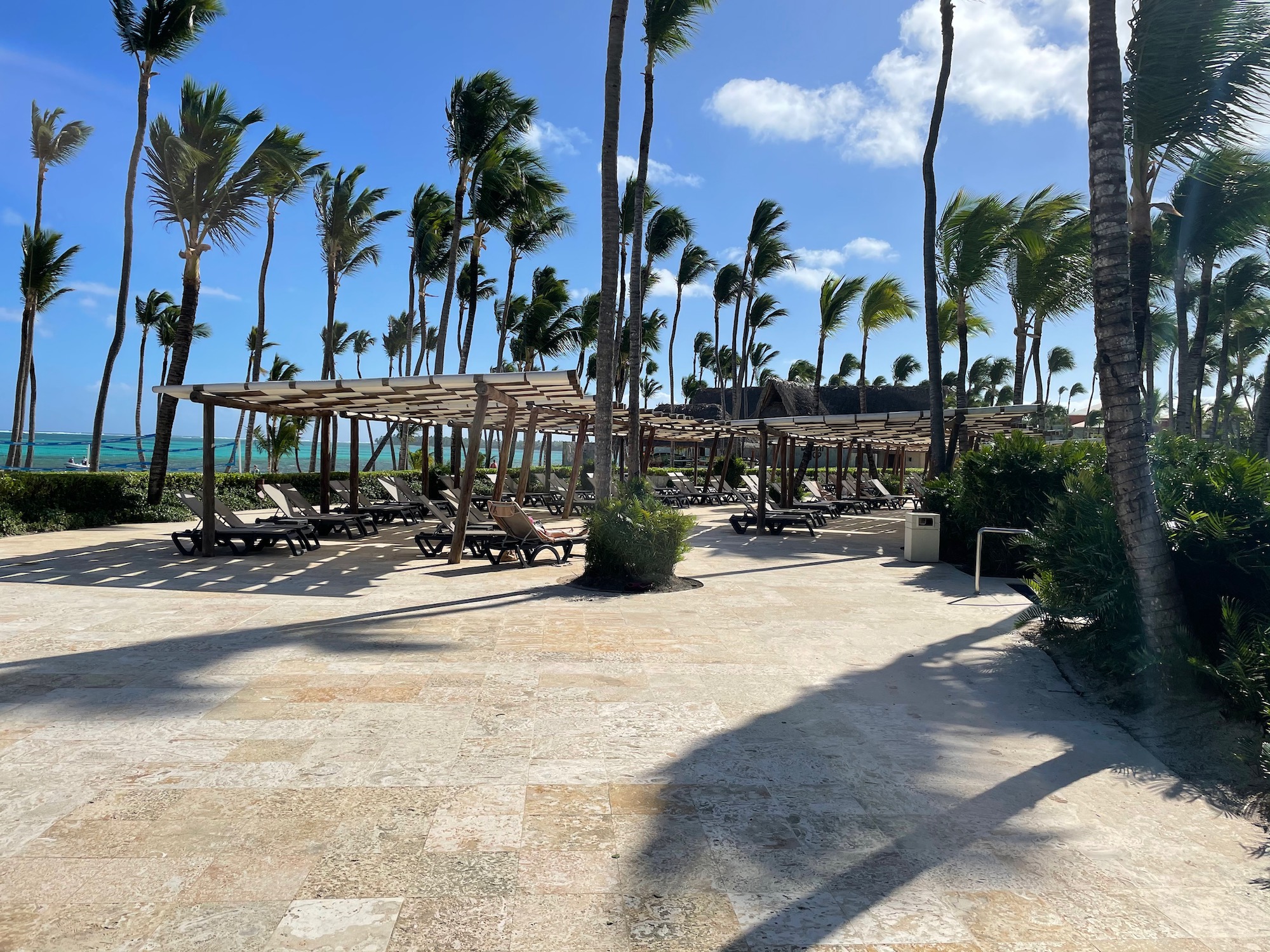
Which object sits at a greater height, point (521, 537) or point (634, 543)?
point (634, 543)

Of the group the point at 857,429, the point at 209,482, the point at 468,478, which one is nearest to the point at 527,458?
the point at 468,478

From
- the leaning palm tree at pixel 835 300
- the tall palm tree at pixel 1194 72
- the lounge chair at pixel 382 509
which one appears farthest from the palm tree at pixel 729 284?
the tall palm tree at pixel 1194 72

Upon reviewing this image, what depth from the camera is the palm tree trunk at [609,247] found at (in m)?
10.8

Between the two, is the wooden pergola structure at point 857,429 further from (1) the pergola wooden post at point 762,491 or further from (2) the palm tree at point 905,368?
(2) the palm tree at point 905,368

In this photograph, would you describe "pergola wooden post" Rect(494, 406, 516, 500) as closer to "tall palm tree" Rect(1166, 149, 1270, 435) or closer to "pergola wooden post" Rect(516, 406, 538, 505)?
"pergola wooden post" Rect(516, 406, 538, 505)

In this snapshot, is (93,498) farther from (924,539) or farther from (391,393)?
(924,539)

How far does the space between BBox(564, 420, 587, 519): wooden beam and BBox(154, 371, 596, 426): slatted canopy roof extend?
313 centimetres

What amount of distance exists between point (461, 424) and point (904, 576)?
42.3 feet

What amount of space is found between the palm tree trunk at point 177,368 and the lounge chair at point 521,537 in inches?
334

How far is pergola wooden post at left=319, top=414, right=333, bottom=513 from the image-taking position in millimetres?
15336

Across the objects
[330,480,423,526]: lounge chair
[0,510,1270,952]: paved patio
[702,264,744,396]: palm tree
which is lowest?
[0,510,1270,952]: paved patio

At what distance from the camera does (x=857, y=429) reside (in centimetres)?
2106

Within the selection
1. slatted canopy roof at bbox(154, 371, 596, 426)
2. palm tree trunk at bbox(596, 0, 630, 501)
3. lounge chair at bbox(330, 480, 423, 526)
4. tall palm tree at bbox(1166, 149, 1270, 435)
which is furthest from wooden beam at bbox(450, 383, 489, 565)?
tall palm tree at bbox(1166, 149, 1270, 435)

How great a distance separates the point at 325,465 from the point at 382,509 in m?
1.42
